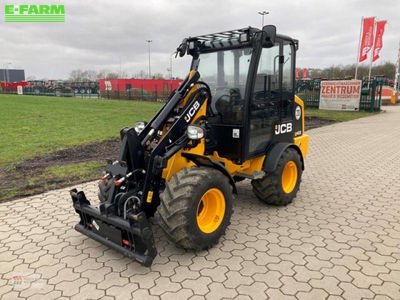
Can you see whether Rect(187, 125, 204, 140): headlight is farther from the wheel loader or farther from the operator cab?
the operator cab

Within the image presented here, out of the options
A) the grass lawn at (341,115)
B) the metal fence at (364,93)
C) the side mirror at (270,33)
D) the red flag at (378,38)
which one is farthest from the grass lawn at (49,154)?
the red flag at (378,38)

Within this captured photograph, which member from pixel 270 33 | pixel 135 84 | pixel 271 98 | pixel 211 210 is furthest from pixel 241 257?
pixel 135 84

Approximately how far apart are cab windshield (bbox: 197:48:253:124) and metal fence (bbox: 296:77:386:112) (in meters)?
19.7

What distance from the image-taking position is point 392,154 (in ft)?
29.2

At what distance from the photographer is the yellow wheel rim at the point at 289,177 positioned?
502 centimetres

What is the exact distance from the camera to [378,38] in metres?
24.1

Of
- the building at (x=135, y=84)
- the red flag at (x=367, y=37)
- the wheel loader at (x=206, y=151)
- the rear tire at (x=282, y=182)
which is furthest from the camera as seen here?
the building at (x=135, y=84)

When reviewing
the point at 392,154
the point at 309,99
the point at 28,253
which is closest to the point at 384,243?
the point at 28,253

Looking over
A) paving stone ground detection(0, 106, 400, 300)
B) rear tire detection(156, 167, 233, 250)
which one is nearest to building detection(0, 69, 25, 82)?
paving stone ground detection(0, 106, 400, 300)

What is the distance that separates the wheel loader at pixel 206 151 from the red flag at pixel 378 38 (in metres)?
23.4

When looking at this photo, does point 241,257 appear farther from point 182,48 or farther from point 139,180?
point 182,48

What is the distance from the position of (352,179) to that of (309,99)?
1870 cm

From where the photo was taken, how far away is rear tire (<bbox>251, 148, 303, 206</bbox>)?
4602 millimetres

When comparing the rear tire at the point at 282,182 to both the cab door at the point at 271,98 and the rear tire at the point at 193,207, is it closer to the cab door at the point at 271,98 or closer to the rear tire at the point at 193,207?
the cab door at the point at 271,98
